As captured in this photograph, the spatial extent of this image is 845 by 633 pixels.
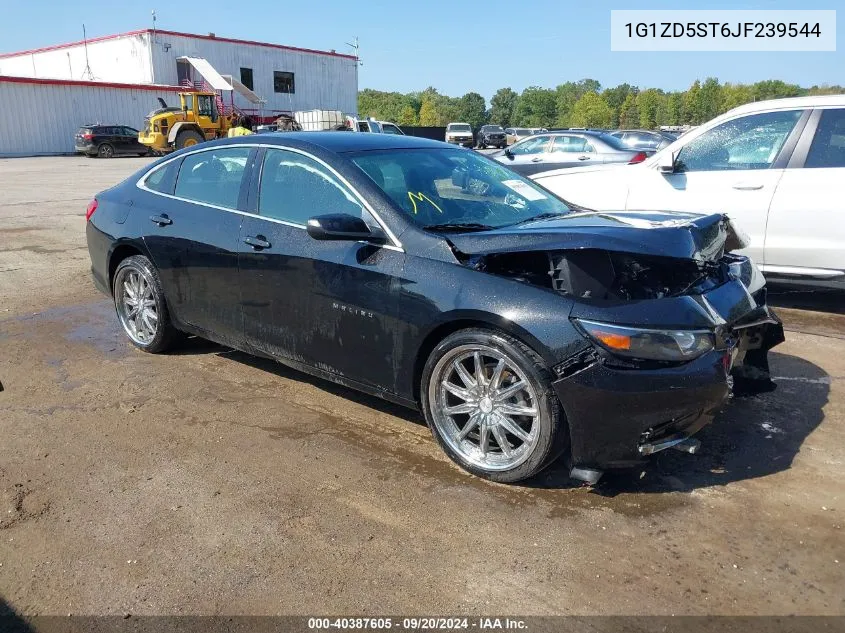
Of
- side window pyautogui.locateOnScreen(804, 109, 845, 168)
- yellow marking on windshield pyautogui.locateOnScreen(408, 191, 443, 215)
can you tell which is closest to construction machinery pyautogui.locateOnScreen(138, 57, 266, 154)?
side window pyautogui.locateOnScreen(804, 109, 845, 168)

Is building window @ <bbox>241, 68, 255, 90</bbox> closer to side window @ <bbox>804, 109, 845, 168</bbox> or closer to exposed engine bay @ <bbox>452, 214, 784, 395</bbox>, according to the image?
side window @ <bbox>804, 109, 845, 168</bbox>

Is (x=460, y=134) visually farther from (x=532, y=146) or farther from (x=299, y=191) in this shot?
(x=299, y=191)

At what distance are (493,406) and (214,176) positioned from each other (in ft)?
8.21

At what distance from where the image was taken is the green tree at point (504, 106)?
149m

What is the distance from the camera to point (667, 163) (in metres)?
6.30

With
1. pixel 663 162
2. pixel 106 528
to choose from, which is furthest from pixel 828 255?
pixel 106 528

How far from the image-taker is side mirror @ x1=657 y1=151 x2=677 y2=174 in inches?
248

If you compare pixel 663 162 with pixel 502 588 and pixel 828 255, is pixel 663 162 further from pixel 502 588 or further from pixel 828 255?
pixel 502 588

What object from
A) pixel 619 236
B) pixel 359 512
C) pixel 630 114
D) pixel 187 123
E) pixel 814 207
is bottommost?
pixel 359 512

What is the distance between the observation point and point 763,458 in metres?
3.51

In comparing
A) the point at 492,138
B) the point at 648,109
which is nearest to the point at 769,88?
the point at 648,109

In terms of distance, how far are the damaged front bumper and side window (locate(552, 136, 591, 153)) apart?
42.4ft

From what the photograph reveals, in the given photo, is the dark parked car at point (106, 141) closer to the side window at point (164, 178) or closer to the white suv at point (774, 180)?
the side window at point (164, 178)

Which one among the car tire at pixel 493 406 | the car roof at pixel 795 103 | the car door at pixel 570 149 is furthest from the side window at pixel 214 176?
the car door at pixel 570 149
